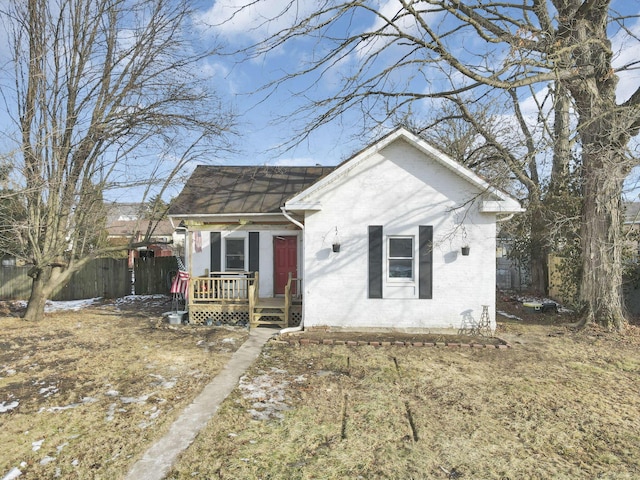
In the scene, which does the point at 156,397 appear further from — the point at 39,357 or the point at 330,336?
the point at 330,336

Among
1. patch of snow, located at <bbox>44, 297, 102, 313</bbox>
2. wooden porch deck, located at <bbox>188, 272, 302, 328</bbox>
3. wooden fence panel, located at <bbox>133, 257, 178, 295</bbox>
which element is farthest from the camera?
wooden fence panel, located at <bbox>133, 257, 178, 295</bbox>

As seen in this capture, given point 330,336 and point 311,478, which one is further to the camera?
point 330,336

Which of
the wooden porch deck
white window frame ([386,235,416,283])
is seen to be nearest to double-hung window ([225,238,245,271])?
the wooden porch deck

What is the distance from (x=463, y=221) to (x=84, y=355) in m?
8.76

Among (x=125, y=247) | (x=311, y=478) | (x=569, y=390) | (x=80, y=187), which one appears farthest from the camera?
(x=125, y=247)

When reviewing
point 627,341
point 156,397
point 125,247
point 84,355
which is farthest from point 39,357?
point 627,341

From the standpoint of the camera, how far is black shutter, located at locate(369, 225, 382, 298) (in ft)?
31.0

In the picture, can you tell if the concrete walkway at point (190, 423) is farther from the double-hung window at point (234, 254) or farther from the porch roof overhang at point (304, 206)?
the double-hung window at point (234, 254)

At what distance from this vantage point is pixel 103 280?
54.3 feet

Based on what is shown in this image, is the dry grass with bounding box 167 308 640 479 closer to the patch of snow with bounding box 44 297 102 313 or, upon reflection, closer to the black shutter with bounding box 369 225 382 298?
the black shutter with bounding box 369 225 382 298

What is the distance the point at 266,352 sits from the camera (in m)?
8.00

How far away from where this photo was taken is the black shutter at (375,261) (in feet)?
31.0

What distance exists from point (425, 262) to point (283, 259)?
4588mm

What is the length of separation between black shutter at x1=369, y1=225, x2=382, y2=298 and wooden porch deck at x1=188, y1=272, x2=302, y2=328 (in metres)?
2.31
